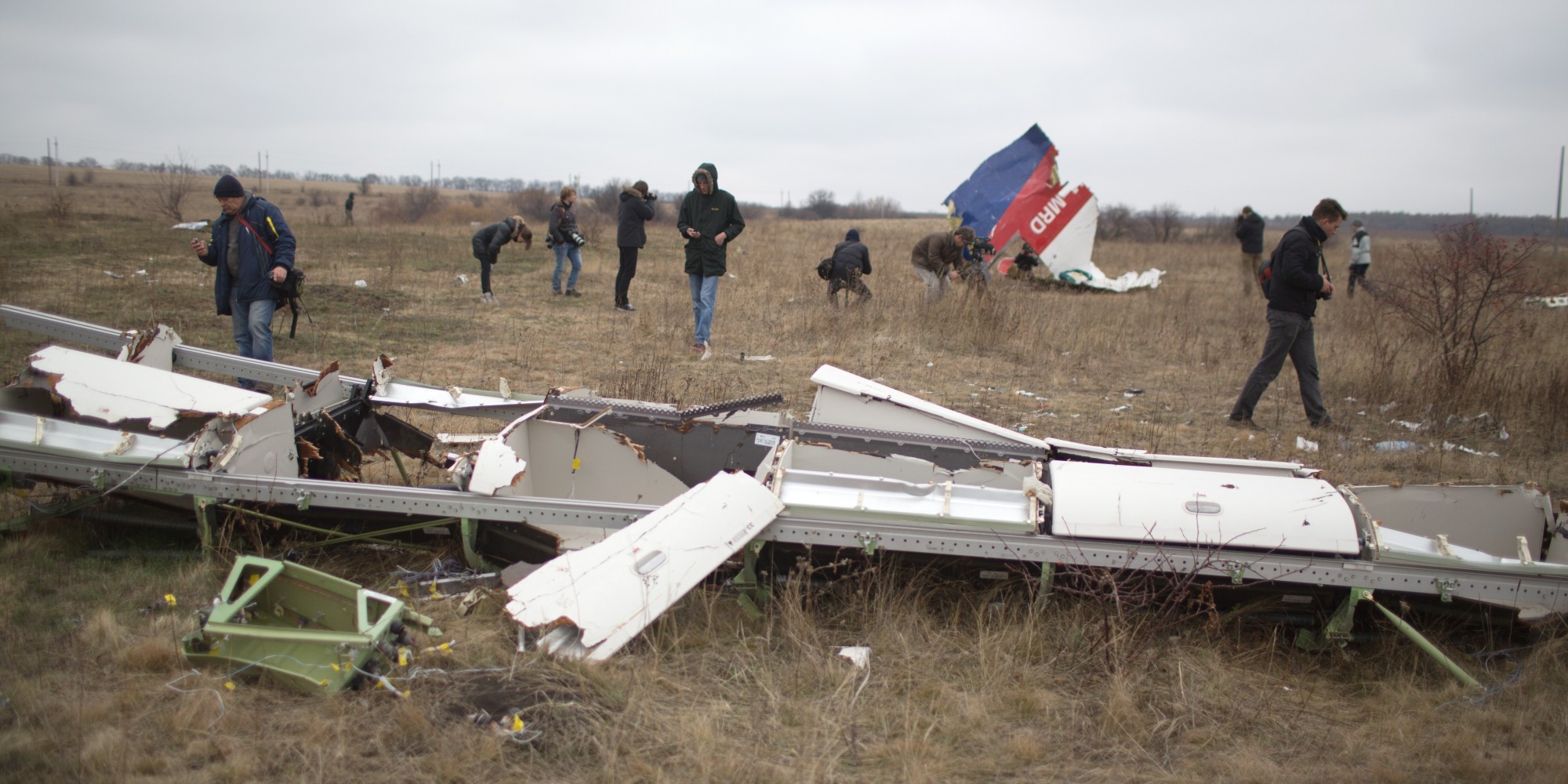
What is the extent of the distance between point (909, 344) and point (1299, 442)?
3782mm

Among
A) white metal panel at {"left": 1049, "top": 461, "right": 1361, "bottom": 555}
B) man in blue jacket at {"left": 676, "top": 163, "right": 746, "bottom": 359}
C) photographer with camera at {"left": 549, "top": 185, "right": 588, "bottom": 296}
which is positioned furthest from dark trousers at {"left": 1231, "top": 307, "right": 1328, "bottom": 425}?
photographer with camera at {"left": 549, "top": 185, "right": 588, "bottom": 296}

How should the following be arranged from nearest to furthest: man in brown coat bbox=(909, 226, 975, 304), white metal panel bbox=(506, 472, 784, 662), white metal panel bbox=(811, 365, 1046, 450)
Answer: white metal panel bbox=(506, 472, 784, 662)
white metal panel bbox=(811, 365, 1046, 450)
man in brown coat bbox=(909, 226, 975, 304)

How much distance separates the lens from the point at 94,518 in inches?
150

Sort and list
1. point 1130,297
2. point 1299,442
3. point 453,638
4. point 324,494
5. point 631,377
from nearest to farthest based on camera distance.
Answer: point 453,638, point 324,494, point 1299,442, point 631,377, point 1130,297

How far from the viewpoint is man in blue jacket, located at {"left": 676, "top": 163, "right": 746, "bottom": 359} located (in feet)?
27.3

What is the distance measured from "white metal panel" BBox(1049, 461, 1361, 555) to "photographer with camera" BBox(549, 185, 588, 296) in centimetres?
980

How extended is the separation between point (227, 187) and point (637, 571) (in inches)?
169

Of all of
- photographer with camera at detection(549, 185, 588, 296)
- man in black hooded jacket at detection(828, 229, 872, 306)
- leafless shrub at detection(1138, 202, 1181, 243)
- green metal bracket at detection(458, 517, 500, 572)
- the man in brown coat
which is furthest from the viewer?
leafless shrub at detection(1138, 202, 1181, 243)

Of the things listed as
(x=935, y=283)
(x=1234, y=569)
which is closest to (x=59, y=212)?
(x=935, y=283)

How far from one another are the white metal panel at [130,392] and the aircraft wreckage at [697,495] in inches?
0.4

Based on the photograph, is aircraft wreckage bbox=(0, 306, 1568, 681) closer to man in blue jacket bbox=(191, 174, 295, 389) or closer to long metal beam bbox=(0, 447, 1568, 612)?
long metal beam bbox=(0, 447, 1568, 612)

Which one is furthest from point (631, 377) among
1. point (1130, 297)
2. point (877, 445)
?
point (1130, 297)

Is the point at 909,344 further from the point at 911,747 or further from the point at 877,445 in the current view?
the point at 911,747

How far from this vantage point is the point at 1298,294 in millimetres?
6520
